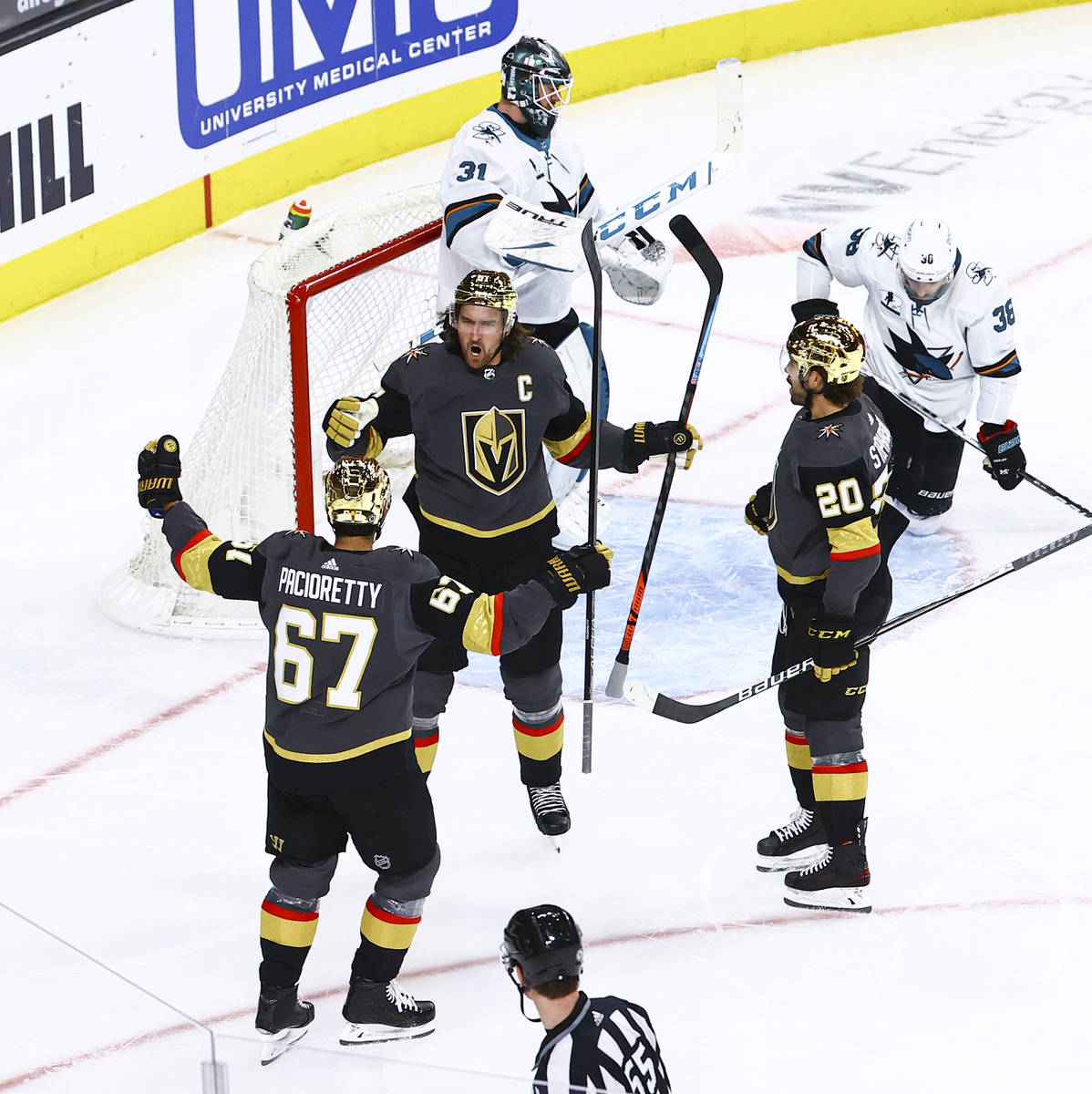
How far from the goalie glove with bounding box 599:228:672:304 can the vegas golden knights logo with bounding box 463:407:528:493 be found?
1049 millimetres

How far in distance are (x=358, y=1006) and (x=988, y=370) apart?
97.0 inches

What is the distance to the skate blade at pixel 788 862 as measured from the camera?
13.5ft

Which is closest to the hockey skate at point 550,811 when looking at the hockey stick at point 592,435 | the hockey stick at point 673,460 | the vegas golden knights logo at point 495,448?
the hockey stick at point 592,435

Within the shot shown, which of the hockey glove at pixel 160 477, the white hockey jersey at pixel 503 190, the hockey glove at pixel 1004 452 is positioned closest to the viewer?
the hockey glove at pixel 160 477

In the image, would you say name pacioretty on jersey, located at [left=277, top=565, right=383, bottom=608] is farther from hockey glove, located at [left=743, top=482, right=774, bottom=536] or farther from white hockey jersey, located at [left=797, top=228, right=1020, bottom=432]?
white hockey jersey, located at [left=797, top=228, right=1020, bottom=432]

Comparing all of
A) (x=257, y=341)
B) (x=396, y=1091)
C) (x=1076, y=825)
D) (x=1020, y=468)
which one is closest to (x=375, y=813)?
(x=396, y=1091)

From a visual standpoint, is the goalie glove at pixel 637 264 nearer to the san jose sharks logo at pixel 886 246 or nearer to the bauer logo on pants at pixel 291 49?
the san jose sharks logo at pixel 886 246

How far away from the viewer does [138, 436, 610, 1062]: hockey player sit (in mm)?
3311

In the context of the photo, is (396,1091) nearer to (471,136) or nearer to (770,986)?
(770,986)

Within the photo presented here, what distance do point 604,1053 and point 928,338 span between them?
3004 mm

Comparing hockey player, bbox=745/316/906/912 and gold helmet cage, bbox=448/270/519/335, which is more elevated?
gold helmet cage, bbox=448/270/519/335

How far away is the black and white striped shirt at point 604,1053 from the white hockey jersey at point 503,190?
7.94ft

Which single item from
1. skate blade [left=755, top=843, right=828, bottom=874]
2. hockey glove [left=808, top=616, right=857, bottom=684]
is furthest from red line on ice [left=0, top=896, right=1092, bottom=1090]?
hockey glove [left=808, top=616, right=857, bottom=684]

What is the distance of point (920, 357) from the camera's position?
5.21 m
